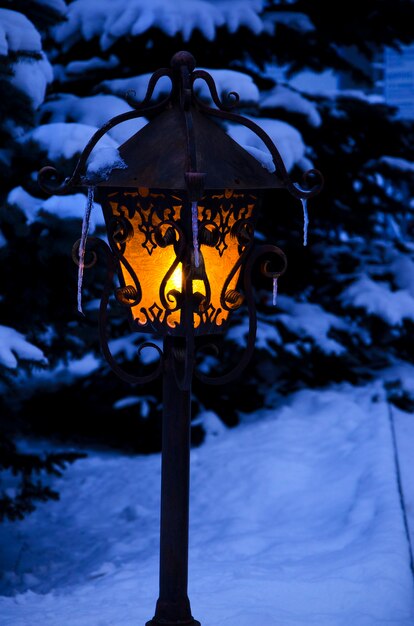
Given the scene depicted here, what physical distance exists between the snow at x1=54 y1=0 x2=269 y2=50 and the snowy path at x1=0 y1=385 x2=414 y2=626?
318 centimetres

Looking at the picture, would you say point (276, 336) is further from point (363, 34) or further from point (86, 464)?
point (363, 34)

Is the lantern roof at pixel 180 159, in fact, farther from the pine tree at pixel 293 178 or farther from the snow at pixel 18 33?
the pine tree at pixel 293 178

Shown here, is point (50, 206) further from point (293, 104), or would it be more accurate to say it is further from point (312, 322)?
point (312, 322)

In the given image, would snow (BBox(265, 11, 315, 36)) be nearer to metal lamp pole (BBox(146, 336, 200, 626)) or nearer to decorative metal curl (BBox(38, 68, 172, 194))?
decorative metal curl (BBox(38, 68, 172, 194))

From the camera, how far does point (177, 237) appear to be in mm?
3275

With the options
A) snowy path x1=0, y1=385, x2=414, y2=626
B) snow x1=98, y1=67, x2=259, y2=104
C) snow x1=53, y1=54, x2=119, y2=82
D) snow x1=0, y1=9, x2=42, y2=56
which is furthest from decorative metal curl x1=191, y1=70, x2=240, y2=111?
snow x1=53, y1=54, x2=119, y2=82

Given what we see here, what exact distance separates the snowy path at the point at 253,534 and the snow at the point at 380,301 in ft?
2.58


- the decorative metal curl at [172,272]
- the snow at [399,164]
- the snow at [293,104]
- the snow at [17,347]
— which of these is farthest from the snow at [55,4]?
the snow at [399,164]

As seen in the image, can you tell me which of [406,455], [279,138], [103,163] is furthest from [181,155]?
[406,455]

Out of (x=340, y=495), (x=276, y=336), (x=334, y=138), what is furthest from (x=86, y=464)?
(x=334, y=138)

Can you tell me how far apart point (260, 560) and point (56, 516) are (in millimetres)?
1998

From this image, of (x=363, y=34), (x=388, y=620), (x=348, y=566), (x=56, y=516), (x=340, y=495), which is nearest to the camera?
(x=388, y=620)

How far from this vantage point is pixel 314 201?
8523 mm

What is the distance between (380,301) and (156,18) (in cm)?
300
